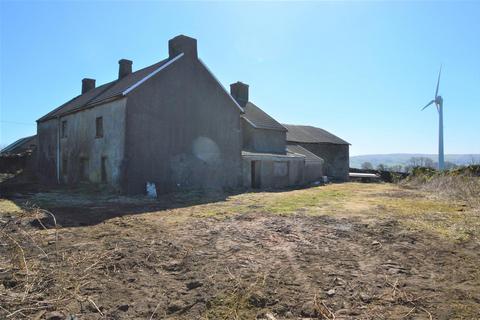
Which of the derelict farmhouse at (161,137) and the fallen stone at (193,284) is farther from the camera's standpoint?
the derelict farmhouse at (161,137)

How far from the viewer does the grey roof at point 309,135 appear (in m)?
37.8

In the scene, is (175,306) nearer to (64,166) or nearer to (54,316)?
(54,316)

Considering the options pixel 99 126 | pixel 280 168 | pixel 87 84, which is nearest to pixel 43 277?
pixel 99 126

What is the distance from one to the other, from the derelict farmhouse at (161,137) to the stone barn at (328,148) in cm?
1022

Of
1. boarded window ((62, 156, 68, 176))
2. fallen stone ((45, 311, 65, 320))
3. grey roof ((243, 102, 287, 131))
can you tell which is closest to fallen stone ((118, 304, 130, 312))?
fallen stone ((45, 311, 65, 320))

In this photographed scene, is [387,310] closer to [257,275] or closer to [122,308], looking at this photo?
[257,275]

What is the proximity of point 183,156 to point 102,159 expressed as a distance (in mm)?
4451

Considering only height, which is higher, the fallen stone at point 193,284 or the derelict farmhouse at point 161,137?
the derelict farmhouse at point 161,137

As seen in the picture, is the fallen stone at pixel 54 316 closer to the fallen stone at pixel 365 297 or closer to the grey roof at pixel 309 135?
the fallen stone at pixel 365 297

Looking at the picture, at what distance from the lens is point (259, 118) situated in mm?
30484

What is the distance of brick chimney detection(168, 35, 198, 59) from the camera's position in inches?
825

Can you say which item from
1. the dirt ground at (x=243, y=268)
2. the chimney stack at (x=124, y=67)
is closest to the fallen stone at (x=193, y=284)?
the dirt ground at (x=243, y=268)

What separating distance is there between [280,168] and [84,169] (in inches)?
539

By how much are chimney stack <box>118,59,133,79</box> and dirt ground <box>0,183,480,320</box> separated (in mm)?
16358
